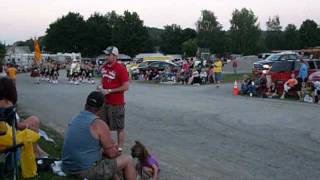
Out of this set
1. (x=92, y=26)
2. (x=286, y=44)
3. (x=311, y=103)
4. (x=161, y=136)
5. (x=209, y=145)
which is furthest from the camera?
(x=286, y=44)

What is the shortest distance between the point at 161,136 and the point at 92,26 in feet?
377

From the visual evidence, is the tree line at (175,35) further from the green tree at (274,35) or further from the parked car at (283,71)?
the parked car at (283,71)

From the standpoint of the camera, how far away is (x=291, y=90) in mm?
24609

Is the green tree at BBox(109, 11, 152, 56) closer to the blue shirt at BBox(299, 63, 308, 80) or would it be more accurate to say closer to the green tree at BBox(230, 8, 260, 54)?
the green tree at BBox(230, 8, 260, 54)

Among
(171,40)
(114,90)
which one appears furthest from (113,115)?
(171,40)

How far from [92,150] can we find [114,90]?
2.91 meters

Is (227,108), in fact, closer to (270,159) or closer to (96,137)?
(270,159)

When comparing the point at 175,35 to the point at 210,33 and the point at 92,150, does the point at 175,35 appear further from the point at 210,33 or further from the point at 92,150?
the point at 92,150

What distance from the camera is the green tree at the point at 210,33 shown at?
139m

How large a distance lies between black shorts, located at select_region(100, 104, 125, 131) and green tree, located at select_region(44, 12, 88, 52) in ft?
379

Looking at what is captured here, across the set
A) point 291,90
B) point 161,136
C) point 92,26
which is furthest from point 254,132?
point 92,26

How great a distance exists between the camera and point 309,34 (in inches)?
5335

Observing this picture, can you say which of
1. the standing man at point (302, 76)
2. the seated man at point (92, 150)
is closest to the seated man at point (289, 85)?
the standing man at point (302, 76)

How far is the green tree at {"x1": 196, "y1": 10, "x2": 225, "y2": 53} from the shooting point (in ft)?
456
